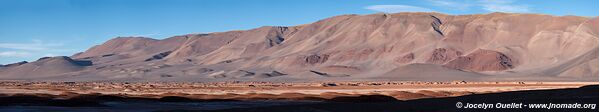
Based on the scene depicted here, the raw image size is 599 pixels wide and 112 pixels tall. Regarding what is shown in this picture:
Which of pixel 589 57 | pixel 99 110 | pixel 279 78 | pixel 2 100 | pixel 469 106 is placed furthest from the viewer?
pixel 279 78

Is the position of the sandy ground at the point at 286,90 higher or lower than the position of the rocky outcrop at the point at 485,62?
lower

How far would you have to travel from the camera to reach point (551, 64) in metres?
180

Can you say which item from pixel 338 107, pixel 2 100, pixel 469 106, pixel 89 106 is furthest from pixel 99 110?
pixel 469 106

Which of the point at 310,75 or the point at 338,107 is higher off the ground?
the point at 310,75

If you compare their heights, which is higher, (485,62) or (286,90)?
(485,62)

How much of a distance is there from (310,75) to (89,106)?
6184 inches

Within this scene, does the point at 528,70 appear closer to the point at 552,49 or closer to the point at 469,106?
the point at 552,49

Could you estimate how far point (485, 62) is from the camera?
192500mm

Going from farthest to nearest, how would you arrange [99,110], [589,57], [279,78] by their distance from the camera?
[279,78] < [589,57] < [99,110]

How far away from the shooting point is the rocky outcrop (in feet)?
620

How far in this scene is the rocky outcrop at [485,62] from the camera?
18912 cm

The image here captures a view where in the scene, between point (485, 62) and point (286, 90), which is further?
point (485, 62)

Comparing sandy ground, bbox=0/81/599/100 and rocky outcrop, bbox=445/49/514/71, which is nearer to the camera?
sandy ground, bbox=0/81/599/100

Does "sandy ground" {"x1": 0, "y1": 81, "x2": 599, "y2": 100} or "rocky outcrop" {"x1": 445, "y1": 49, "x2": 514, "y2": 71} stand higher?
"rocky outcrop" {"x1": 445, "y1": 49, "x2": 514, "y2": 71}
